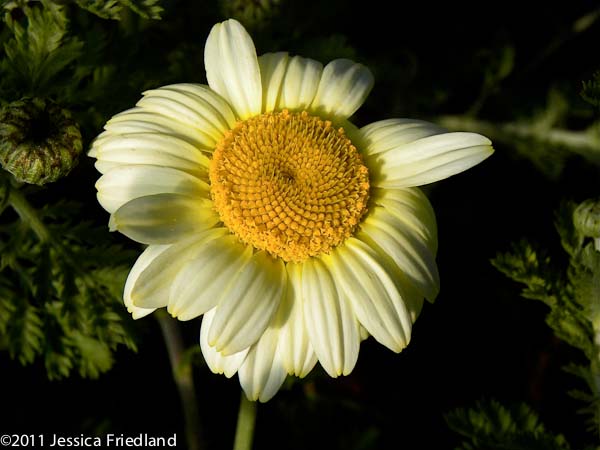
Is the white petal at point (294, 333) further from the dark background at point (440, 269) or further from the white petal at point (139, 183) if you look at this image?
the dark background at point (440, 269)

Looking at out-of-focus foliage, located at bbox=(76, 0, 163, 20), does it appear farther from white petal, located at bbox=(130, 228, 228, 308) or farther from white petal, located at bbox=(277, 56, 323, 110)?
white petal, located at bbox=(130, 228, 228, 308)

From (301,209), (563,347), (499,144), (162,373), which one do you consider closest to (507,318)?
(563,347)

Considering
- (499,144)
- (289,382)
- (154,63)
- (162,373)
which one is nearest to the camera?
(289,382)

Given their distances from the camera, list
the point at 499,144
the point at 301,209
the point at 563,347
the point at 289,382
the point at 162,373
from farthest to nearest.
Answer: the point at 499,144, the point at 563,347, the point at 162,373, the point at 289,382, the point at 301,209

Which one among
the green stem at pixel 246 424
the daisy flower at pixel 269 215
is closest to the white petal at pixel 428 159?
the daisy flower at pixel 269 215

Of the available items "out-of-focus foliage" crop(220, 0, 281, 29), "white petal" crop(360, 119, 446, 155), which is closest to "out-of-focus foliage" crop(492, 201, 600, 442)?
"white petal" crop(360, 119, 446, 155)

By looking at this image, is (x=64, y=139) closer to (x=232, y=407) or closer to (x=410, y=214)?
(x=410, y=214)

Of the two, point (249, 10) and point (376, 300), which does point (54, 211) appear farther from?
point (376, 300)
